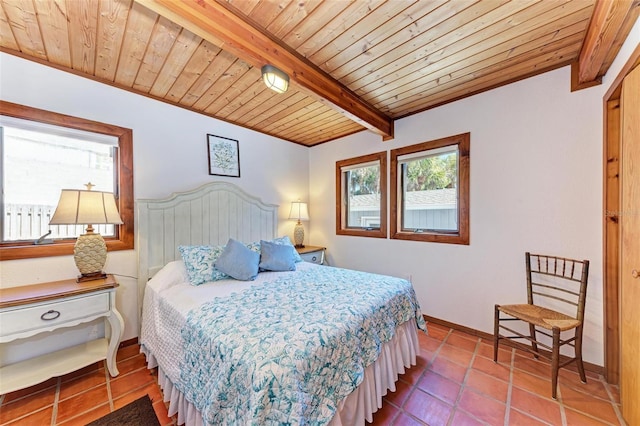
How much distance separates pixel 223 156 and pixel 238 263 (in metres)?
1.43

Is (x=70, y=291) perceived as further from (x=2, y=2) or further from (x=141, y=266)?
(x=2, y=2)

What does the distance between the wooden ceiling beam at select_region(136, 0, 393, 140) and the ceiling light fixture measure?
0.03 metres

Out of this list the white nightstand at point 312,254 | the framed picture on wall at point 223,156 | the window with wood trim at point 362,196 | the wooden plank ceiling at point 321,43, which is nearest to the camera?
the wooden plank ceiling at point 321,43

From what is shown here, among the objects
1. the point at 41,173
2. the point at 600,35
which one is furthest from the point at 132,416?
the point at 600,35

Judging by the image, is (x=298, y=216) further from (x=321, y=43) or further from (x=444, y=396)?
(x=444, y=396)

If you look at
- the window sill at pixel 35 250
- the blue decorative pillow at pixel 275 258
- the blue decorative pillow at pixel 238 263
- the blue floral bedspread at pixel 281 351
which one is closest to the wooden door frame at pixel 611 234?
the blue floral bedspread at pixel 281 351

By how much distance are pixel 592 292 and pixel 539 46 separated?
1900 millimetres

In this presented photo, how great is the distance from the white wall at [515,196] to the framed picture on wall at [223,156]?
2.01 m

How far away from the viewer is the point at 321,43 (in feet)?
5.51

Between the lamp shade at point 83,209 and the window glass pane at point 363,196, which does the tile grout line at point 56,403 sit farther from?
the window glass pane at point 363,196

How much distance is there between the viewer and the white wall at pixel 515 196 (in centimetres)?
188

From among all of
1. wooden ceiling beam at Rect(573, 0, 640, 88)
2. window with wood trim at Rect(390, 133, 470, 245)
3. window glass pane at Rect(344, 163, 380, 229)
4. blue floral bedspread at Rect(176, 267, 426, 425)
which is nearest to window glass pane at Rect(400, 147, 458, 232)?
window with wood trim at Rect(390, 133, 470, 245)

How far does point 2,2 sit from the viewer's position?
1.35 metres

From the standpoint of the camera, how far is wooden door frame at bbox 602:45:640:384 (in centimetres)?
172
